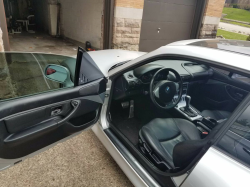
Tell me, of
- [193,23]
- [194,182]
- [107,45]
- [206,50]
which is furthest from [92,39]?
[194,182]

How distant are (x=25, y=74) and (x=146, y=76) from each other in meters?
1.48

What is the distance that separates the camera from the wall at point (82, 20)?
6.42 meters

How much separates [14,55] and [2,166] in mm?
1074

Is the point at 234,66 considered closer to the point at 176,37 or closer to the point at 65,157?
the point at 65,157

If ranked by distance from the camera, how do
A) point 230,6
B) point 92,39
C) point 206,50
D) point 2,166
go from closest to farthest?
point 2,166 < point 206,50 < point 92,39 < point 230,6

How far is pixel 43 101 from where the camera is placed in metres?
1.36

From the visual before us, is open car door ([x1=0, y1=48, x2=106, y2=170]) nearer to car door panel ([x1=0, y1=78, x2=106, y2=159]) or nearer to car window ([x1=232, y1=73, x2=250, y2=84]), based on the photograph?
car door panel ([x1=0, y1=78, x2=106, y2=159])

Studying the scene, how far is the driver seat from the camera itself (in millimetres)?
1302

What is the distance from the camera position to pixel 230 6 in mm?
39531

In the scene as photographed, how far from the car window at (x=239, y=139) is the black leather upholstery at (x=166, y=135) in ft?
1.86

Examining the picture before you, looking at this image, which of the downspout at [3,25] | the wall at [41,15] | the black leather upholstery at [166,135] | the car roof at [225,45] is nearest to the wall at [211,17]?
the car roof at [225,45]

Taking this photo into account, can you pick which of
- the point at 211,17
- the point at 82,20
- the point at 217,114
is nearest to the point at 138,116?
the point at 217,114

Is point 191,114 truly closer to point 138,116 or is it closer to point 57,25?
point 138,116

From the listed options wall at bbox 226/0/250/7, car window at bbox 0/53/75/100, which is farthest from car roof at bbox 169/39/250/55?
wall at bbox 226/0/250/7
